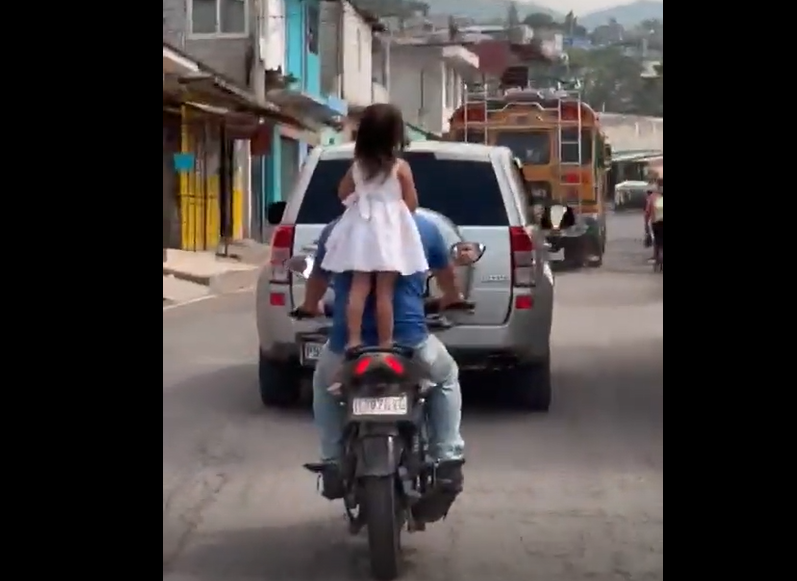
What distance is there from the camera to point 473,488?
6.56m

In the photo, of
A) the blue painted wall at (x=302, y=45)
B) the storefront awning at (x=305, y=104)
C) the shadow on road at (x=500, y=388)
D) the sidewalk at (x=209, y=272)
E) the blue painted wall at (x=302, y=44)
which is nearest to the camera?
the shadow on road at (x=500, y=388)

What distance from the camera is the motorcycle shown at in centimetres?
512

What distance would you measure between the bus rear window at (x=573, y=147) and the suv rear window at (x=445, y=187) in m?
9.89

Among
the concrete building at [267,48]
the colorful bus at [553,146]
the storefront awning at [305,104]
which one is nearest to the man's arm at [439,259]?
the colorful bus at [553,146]

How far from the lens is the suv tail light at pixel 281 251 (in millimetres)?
7887

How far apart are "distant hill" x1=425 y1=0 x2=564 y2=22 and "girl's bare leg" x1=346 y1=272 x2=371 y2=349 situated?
6.29 ft

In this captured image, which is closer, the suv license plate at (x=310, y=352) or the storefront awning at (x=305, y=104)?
the suv license plate at (x=310, y=352)

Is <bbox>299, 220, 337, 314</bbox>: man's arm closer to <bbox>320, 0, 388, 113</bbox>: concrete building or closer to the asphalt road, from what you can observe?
the asphalt road

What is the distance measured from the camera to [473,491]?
6.51 m

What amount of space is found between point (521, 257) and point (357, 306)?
2761mm

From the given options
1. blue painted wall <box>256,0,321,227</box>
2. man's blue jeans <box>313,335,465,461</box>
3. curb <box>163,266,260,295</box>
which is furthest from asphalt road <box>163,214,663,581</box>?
blue painted wall <box>256,0,321,227</box>

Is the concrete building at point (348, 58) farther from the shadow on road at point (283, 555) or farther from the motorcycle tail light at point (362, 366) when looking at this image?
the motorcycle tail light at point (362, 366)

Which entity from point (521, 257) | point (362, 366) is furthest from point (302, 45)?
point (362, 366)
